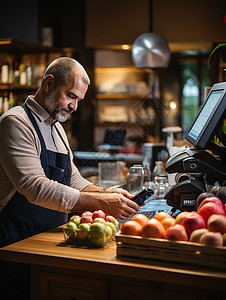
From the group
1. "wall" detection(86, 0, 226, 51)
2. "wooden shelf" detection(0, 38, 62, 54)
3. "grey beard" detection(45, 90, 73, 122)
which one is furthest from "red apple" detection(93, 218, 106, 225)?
"wall" detection(86, 0, 226, 51)

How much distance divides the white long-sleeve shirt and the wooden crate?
1.64 ft

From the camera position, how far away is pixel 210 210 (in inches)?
65.3

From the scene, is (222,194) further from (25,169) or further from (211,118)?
(25,169)

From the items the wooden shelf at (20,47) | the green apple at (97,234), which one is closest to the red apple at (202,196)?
the green apple at (97,234)

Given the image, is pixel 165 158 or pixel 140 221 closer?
pixel 140 221

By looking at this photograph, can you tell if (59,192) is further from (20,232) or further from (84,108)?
(84,108)

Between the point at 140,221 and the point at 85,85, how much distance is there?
3.33ft

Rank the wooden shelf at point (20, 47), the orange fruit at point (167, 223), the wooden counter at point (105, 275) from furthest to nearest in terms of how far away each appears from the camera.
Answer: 1. the wooden shelf at point (20, 47)
2. the orange fruit at point (167, 223)
3. the wooden counter at point (105, 275)

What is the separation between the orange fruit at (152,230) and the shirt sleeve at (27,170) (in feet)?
1.73

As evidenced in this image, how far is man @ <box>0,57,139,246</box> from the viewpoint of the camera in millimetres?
2033

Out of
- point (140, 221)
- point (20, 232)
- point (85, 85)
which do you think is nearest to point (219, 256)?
point (140, 221)

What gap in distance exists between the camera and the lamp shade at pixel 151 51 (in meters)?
4.71

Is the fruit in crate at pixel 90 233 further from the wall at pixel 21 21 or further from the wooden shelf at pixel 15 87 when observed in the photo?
the wall at pixel 21 21

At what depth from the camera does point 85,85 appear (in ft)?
8.09
